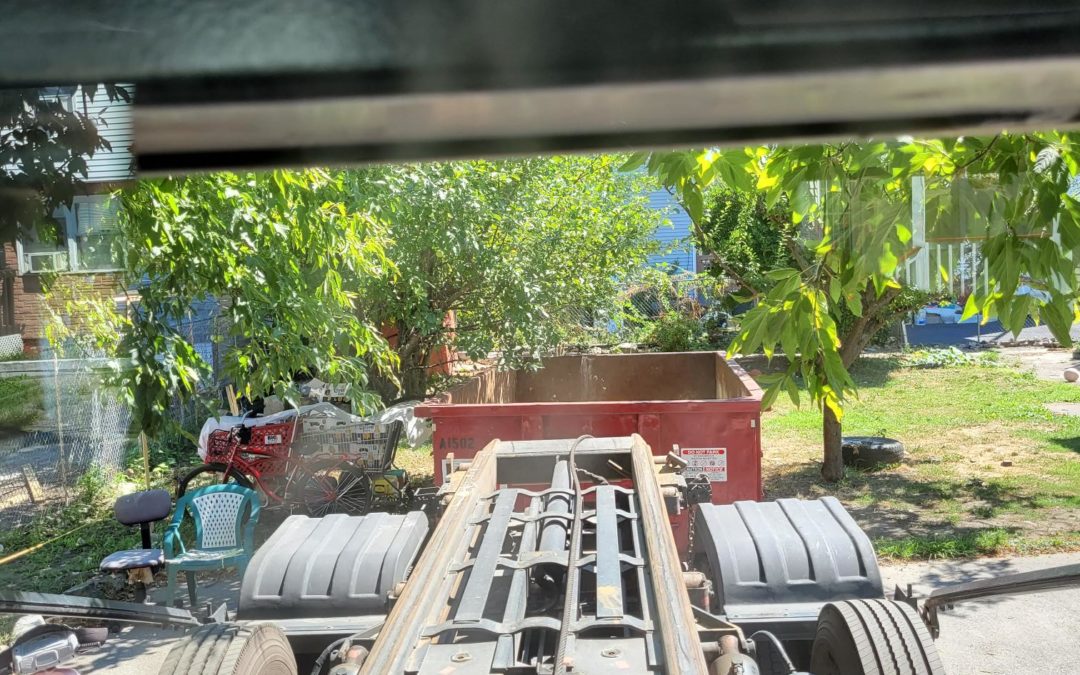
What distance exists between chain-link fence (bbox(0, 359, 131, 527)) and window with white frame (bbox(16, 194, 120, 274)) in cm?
381

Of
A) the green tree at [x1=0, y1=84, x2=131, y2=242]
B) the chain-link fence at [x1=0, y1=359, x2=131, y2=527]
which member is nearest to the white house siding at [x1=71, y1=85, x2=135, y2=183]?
the green tree at [x1=0, y1=84, x2=131, y2=242]

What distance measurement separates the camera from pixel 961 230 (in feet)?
9.21

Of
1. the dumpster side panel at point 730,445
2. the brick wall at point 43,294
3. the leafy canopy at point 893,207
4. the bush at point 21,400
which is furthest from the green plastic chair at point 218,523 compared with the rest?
the leafy canopy at point 893,207

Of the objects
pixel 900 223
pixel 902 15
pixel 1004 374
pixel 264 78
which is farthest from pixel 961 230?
pixel 1004 374

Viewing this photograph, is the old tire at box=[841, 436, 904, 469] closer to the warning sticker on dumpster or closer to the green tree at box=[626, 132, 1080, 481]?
the warning sticker on dumpster

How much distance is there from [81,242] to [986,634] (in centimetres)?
589

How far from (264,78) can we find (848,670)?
3.44m

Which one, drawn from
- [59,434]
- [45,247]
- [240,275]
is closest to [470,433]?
[240,275]

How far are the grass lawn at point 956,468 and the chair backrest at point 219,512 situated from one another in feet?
17.4

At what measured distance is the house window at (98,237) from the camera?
3.42 m

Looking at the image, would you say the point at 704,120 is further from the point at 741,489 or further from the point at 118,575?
the point at 118,575

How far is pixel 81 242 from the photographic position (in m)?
3.43

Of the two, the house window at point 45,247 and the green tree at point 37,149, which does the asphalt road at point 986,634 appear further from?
the green tree at point 37,149

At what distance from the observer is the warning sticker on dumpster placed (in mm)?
6465
